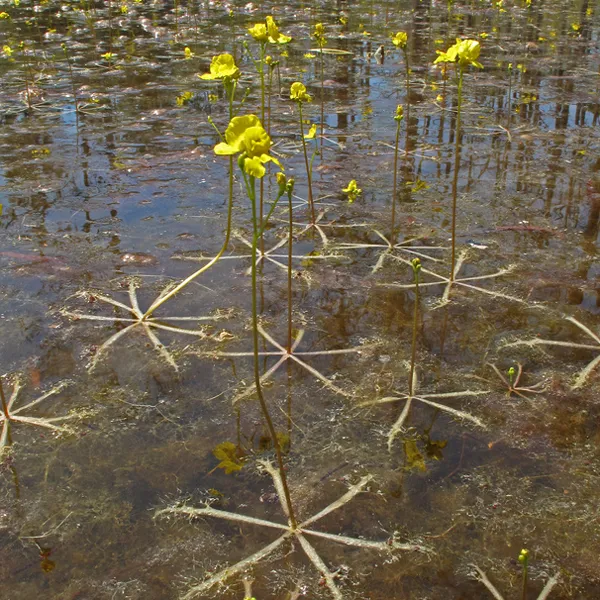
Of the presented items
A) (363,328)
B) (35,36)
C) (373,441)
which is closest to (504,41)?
→ (35,36)

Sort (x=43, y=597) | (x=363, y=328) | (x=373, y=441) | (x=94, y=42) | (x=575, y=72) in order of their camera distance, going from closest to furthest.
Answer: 1. (x=43, y=597)
2. (x=373, y=441)
3. (x=363, y=328)
4. (x=575, y=72)
5. (x=94, y=42)

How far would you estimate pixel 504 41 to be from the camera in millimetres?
8664

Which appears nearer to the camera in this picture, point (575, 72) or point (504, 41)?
point (575, 72)

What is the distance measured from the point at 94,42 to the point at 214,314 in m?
6.68

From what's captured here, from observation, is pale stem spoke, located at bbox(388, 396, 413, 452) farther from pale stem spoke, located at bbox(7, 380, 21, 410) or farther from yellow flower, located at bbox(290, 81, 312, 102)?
yellow flower, located at bbox(290, 81, 312, 102)

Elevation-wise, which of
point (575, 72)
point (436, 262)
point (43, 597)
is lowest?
point (43, 597)

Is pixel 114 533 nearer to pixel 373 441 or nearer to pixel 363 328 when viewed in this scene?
pixel 373 441

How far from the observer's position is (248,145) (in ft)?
5.75

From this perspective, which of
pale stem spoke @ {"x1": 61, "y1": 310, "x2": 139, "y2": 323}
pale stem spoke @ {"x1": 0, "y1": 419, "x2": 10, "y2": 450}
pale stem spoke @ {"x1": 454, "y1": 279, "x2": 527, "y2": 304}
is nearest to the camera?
pale stem spoke @ {"x1": 0, "y1": 419, "x2": 10, "y2": 450}

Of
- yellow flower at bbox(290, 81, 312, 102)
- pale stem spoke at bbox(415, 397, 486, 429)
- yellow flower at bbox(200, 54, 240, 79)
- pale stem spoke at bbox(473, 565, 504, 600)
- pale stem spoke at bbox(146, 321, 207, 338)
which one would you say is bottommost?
pale stem spoke at bbox(473, 565, 504, 600)

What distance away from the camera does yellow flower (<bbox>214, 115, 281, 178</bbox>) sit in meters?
1.72

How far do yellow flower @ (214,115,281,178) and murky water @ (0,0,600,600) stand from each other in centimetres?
101

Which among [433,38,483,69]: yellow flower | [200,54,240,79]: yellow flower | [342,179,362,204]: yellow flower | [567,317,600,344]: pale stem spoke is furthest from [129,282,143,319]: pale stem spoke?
[567,317,600,344]: pale stem spoke

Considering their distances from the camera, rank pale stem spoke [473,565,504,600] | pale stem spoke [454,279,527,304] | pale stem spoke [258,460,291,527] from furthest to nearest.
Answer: pale stem spoke [454,279,527,304]
pale stem spoke [258,460,291,527]
pale stem spoke [473,565,504,600]
